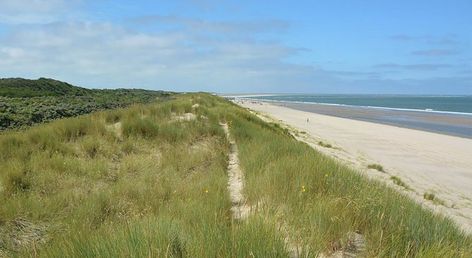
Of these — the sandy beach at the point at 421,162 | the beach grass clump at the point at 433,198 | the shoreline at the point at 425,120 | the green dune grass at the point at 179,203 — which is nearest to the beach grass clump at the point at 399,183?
the sandy beach at the point at 421,162

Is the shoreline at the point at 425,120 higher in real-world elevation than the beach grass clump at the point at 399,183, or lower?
lower

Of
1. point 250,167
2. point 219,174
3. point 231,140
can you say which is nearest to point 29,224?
point 219,174

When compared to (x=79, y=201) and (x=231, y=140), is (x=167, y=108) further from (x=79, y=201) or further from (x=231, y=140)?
(x=79, y=201)

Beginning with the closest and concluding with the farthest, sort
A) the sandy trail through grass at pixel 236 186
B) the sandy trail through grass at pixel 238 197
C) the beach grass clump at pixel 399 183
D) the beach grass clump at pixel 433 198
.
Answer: the sandy trail through grass at pixel 238 197 < the sandy trail through grass at pixel 236 186 < the beach grass clump at pixel 433 198 < the beach grass clump at pixel 399 183

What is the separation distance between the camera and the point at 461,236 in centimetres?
441

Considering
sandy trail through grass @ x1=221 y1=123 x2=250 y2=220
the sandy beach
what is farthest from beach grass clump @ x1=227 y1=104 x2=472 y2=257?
the sandy beach

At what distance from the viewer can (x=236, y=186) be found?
764 cm

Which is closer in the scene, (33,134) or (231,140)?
(33,134)

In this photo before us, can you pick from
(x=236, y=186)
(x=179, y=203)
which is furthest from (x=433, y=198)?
(x=179, y=203)

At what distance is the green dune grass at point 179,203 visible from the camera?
3.58 meters

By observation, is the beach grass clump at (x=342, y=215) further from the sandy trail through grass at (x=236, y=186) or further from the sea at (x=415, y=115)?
the sea at (x=415, y=115)

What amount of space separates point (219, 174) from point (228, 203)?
223 centimetres

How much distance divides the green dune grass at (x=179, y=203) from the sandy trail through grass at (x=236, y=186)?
16cm

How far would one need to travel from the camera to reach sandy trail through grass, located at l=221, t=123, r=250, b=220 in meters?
5.66
